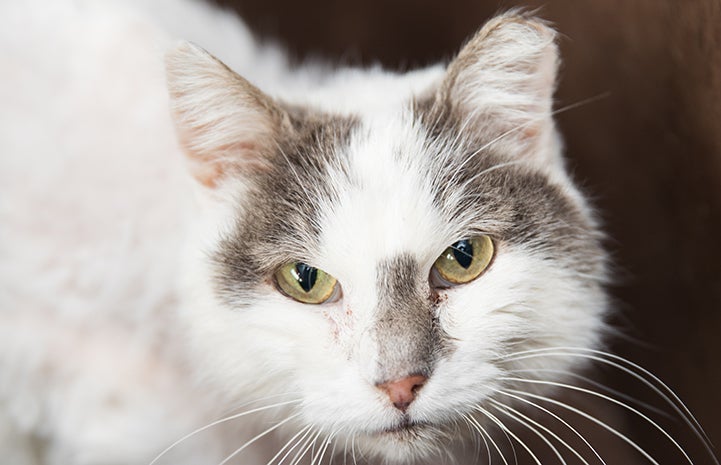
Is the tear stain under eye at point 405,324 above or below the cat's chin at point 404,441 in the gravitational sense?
above

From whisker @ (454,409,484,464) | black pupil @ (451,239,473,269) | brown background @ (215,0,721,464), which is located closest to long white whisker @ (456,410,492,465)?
whisker @ (454,409,484,464)

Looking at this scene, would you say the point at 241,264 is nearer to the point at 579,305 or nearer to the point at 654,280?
the point at 579,305

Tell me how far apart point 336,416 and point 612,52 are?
3.09 feet

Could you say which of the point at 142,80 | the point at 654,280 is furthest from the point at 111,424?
the point at 654,280

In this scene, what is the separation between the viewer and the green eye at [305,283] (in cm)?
99

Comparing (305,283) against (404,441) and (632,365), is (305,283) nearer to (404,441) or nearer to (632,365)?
(404,441)

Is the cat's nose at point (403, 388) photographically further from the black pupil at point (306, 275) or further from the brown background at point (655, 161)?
the brown background at point (655, 161)

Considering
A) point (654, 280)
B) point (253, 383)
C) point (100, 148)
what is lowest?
point (253, 383)

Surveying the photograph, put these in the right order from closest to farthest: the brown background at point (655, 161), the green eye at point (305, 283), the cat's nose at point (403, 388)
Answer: the cat's nose at point (403, 388), the green eye at point (305, 283), the brown background at point (655, 161)

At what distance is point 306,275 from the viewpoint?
3.28ft

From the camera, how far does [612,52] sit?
1404mm

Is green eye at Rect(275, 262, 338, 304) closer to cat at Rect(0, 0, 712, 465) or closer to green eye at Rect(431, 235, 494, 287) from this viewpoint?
cat at Rect(0, 0, 712, 465)

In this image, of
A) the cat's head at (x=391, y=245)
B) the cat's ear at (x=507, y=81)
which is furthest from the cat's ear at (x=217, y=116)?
the cat's ear at (x=507, y=81)

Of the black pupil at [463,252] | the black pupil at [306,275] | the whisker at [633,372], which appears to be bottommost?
the black pupil at [306,275]
